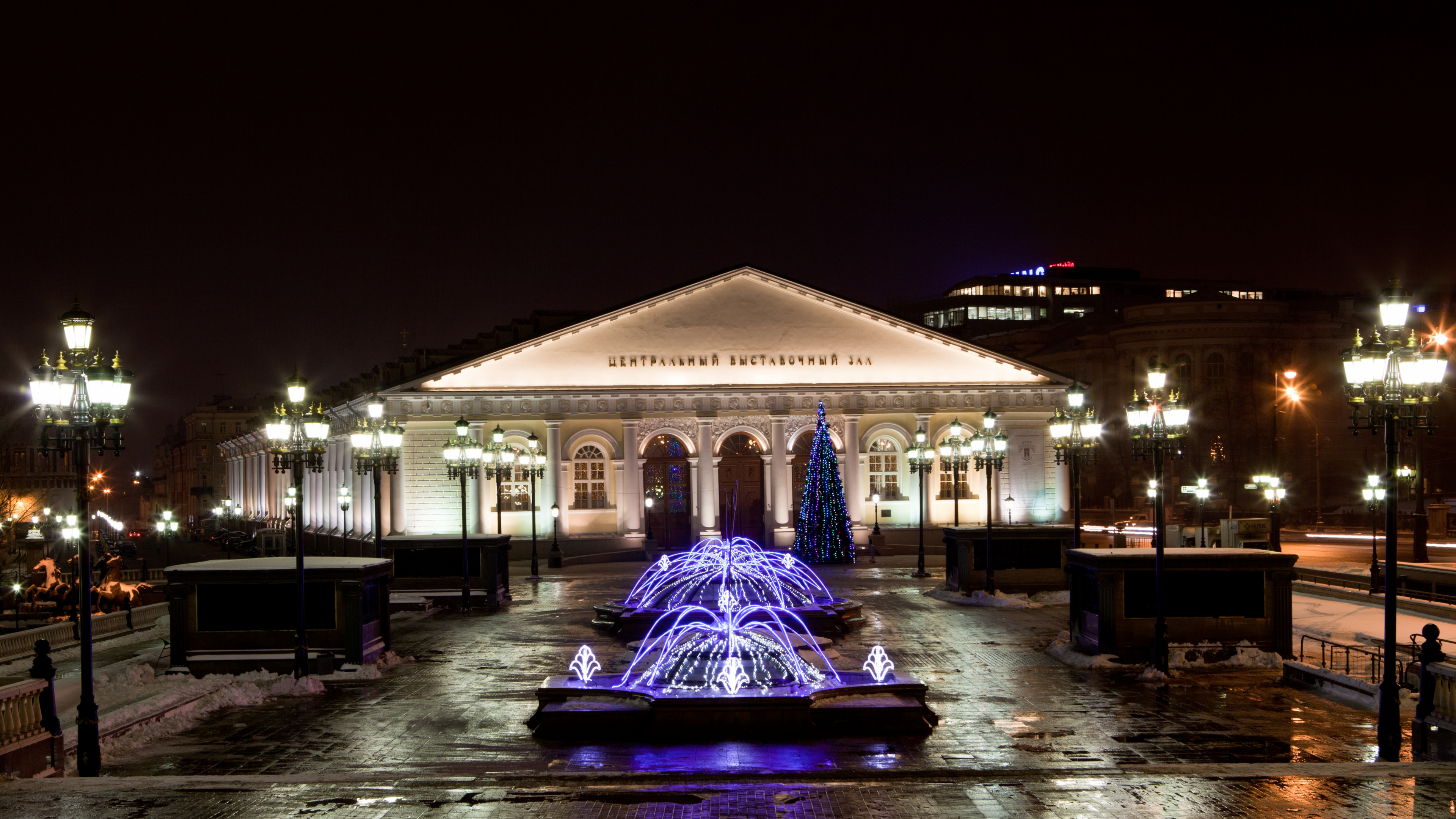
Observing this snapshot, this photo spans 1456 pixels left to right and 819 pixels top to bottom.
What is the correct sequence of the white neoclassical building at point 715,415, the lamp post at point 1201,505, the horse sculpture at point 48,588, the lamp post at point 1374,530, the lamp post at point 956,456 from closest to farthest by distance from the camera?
the lamp post at point 1374,530
the horse sculpture at point 48,588
the lamp post at point 1201,505
the lamp post at point 956,456
the white neoclassical building at point 715,415

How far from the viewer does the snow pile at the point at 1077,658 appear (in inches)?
775

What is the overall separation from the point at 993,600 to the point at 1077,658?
936cm

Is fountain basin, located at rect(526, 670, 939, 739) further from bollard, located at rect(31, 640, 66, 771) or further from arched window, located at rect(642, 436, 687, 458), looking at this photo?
arched window, located at rect(642, 436, 687, 458)

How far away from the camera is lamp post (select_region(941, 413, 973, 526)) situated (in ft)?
127

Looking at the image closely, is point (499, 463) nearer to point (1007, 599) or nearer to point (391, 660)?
point (1007, 599)

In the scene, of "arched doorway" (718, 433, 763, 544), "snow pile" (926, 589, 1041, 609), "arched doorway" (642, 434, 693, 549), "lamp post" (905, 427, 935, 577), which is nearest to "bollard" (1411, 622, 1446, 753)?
"snow pile" (926, 589, 1041, 609)

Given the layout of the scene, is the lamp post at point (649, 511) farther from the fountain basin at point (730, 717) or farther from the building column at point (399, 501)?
the fountain basin at point (730, 717)

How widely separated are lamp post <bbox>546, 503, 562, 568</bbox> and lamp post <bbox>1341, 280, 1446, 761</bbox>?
109 feet

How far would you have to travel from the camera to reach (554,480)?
5038 centimetres

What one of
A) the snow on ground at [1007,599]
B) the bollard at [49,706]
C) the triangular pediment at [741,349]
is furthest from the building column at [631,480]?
the bollard at [49,706]

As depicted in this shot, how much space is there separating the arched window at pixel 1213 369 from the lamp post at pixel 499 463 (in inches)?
1787

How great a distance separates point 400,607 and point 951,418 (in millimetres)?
28874

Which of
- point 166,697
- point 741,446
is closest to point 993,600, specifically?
point 166,697

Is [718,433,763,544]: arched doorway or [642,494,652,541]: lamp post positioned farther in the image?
[718,433,763,544]: arched doorway
